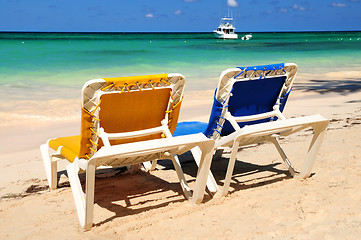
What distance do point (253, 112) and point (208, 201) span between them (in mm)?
909

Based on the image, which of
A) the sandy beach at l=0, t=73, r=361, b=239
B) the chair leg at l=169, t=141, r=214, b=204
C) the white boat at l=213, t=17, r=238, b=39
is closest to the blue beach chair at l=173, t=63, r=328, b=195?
the chair leg at l=169, t=141, r=214, b=204

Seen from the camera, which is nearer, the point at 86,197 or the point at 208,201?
the point at 86,197

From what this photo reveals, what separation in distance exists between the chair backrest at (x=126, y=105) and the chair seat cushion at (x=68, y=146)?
200mm

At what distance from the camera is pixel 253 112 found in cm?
402

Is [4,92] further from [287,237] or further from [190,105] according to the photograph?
[287,237]

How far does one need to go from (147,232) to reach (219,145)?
1062 millimetres

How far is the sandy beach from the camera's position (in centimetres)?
308

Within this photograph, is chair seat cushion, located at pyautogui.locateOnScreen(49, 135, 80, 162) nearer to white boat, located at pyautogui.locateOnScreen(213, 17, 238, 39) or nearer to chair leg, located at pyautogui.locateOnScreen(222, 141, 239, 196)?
chair leg, located at pyautogui.locateOnScreen(222, 141, 239, 196)

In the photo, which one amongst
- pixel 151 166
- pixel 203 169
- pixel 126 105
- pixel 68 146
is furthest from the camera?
pixel 151 166

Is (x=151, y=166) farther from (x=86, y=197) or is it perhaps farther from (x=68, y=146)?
(x=86, y=197)

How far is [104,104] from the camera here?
10.6 ft

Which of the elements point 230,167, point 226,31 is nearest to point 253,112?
point 230,167

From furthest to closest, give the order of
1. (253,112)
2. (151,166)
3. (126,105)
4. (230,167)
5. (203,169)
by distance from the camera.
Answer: (151,166) → (253,112) → (230,167) → (203,169) → (126,105)

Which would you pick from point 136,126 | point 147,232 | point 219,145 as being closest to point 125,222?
point 147,232
